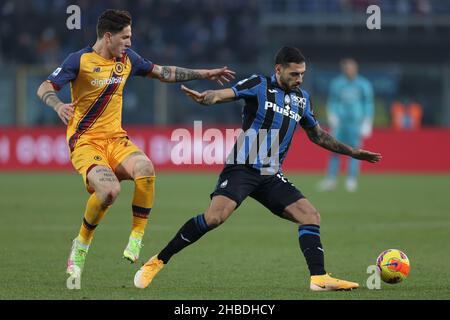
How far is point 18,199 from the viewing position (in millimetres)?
Result: 17625

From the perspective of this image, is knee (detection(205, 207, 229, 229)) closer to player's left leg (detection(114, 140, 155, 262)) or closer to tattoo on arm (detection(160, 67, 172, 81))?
player's left leg (detection(114, 140, 155, 262))

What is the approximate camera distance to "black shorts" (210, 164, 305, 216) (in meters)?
8.12

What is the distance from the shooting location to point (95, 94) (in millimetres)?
8633

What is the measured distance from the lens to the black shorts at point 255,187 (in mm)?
8117

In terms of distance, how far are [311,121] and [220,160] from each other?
16.4 meters

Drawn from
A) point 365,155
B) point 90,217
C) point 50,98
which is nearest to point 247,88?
point 365,155

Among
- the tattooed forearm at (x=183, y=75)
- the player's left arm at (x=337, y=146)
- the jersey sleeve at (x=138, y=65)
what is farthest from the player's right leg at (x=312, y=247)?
the jersey sleeve at (x=138, y=65)

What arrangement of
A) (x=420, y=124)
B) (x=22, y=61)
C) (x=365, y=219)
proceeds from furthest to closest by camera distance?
(x=22, y=61)
(x=420, y=124)
(x=365, y=219)

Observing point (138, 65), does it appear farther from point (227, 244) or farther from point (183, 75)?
point (227, 244)

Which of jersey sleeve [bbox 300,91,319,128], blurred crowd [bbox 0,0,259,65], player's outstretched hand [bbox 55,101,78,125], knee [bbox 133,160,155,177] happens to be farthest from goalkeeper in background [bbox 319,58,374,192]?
player's outstretched hand [bbox 55,101,78,125]

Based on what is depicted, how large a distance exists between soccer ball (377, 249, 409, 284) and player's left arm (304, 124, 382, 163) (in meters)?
0.88

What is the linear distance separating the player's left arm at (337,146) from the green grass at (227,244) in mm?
1099
